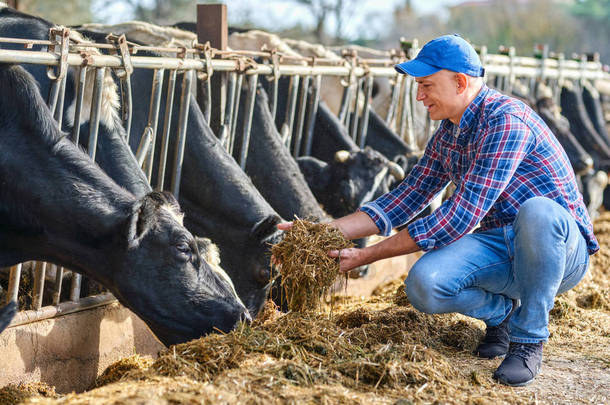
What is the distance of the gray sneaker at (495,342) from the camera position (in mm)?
4359

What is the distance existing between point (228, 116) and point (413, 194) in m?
2.09

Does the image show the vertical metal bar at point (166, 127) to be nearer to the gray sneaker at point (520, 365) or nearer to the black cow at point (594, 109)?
the gray sneaker at point (520, 365)

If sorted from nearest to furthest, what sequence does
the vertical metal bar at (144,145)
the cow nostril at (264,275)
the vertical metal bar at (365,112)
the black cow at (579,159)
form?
1. the cow nostril at (264,275)
2. the vertical metal bar at (144,145)
3. the vertical metal bar at (365,112)
4. the black cow at (579,159)

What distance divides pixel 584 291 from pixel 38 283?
3.93 meters

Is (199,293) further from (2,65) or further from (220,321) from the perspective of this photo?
(2,65)

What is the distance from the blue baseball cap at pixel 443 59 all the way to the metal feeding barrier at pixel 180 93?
1.73 m

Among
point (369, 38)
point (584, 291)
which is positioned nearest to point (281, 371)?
point (584, 291)

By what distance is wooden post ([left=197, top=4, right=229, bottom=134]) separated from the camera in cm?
617

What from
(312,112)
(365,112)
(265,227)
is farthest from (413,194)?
(365,112)

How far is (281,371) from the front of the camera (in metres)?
3.32

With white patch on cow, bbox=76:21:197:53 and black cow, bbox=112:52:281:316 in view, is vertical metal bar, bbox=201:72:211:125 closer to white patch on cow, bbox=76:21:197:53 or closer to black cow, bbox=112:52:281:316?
black cow, bbox=112:52:281:316

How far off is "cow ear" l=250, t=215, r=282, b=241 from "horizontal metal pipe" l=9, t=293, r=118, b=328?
3.29 ft

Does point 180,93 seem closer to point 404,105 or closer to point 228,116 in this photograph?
point 228,116

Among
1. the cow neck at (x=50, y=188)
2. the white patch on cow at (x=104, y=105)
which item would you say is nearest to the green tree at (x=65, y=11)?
the white patch on cow at (x=104, y=105)
